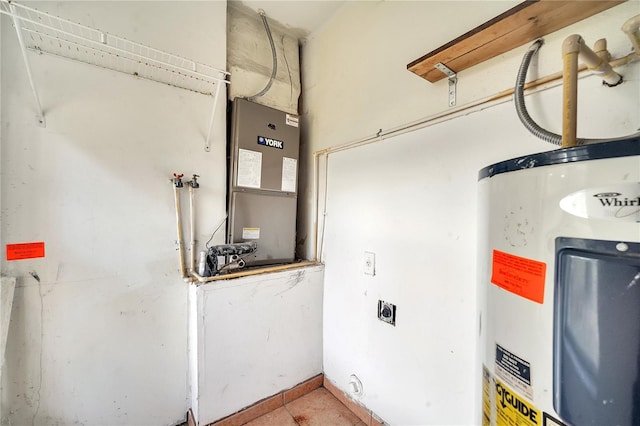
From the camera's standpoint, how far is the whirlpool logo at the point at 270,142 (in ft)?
5.65

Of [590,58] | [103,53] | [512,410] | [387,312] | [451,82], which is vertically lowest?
[387,312]

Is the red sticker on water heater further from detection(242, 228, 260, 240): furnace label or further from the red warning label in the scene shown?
the red warning label

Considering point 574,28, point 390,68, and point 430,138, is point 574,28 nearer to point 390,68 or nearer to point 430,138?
point 430,138

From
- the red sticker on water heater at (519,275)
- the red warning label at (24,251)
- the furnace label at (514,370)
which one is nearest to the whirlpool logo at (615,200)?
the red sticker on water heater at (519,275)

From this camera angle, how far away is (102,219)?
1.32 meters

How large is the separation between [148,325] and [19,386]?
51 centimetres

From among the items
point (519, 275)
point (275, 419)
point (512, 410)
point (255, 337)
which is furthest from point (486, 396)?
point (275, 419)

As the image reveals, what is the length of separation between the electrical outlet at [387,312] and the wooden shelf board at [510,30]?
1179 millimetres

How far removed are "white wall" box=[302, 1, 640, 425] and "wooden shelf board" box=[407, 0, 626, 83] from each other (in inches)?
1.6

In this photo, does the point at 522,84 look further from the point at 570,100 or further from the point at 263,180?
the point at 263,180

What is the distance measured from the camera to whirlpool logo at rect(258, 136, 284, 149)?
1722mm

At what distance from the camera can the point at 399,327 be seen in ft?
4.41

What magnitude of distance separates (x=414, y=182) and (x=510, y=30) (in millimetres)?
655

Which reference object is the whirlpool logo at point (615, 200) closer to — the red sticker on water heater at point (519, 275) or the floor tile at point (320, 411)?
the red sticker on water heater at point (519, 275)
